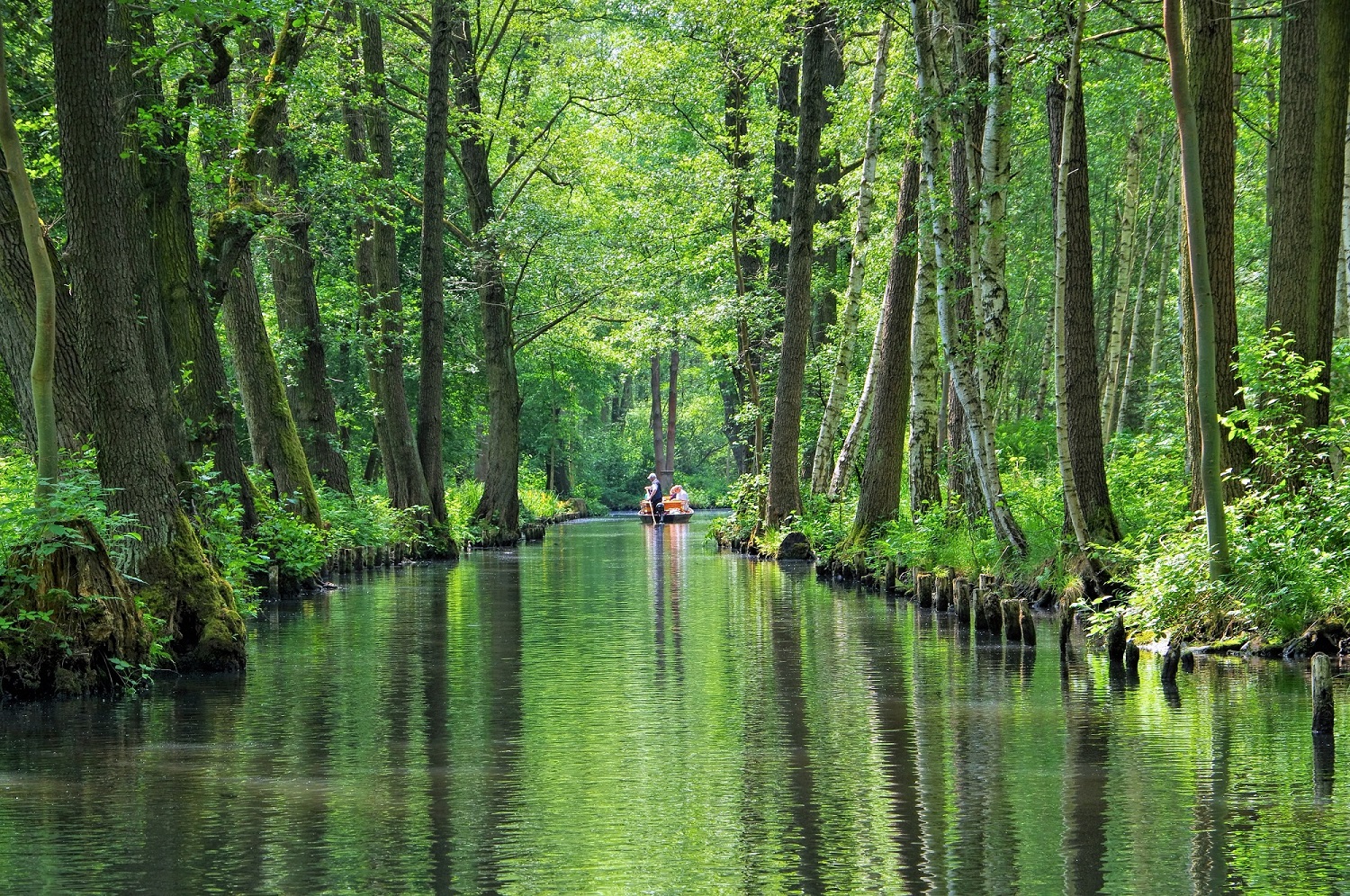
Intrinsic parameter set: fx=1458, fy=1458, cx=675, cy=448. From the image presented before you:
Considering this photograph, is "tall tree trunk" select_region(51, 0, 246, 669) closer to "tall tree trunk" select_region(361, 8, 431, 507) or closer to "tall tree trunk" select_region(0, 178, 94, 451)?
"tall tree trunk" select_region(0, 178, 94, 451)

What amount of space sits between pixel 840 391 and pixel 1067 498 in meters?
11.9

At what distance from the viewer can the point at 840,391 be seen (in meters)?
26.2

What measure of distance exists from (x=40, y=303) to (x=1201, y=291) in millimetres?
8836

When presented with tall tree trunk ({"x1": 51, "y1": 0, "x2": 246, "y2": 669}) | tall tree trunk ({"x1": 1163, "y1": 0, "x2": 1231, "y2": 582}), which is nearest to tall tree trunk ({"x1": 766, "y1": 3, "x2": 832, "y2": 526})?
tall tree trunk ({"x1": 1163, "y1": 0, "x2": 1231, "y2": 582})

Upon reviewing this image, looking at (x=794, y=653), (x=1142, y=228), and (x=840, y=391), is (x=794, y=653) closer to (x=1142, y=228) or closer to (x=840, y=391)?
(x=840, y=391)

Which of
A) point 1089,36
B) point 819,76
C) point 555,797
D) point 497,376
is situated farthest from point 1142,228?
point 555,797

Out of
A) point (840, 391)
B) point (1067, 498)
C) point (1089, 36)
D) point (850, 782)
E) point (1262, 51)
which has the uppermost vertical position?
point (1262, 51)

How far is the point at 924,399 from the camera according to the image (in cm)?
2069

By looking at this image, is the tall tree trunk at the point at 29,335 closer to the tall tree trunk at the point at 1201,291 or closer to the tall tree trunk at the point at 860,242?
the tall tree trunk at the point at 1201,291

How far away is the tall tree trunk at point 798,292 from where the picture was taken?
26203mm

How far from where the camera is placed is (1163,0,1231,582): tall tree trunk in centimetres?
1136

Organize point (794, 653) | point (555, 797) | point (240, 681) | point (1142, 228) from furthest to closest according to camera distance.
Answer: point (1142, 228) < point (794, 653) < point (240, 681) < point (555, 797)

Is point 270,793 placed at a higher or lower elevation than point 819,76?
lower

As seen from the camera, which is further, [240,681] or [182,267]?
[182,267]
